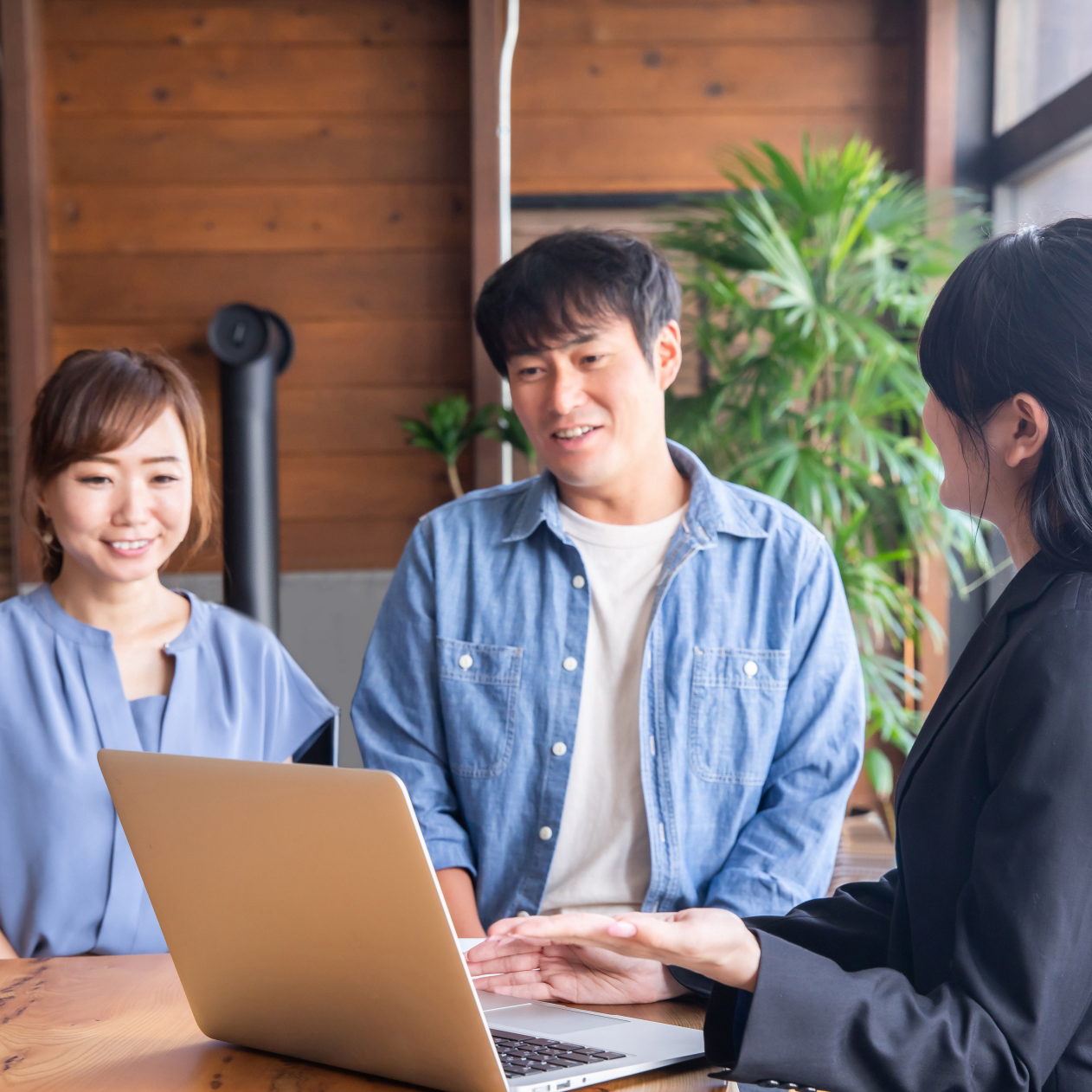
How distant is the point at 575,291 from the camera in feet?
4.92

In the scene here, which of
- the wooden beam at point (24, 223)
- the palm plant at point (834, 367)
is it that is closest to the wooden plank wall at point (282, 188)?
the wooden beam at point (24, 223)

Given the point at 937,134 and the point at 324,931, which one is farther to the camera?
the point at 937,134

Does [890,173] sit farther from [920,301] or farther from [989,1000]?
[989,1000]

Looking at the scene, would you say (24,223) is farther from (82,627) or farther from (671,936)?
(671,936)

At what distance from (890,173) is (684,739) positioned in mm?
2446

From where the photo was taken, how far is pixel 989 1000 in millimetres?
736

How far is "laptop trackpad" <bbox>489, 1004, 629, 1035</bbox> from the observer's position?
0.93 meters

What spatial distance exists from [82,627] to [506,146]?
87.8 inches

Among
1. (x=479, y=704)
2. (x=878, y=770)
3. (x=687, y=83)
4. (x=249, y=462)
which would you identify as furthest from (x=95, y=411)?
(x=687, y=83)

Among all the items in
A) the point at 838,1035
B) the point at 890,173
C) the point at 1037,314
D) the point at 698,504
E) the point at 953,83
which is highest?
the point at 953,83

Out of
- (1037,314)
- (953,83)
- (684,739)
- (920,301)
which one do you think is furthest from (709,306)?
(1037,314)

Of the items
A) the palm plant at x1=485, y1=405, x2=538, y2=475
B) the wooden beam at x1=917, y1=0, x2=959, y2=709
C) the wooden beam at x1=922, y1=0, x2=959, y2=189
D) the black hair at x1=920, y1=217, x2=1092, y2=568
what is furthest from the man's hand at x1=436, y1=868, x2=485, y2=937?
the wooden beam at x1=922, y1=0, x2=959, y2=189

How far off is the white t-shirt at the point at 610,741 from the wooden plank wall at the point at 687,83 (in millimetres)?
2068

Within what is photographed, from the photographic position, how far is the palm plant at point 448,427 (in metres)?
3.16
